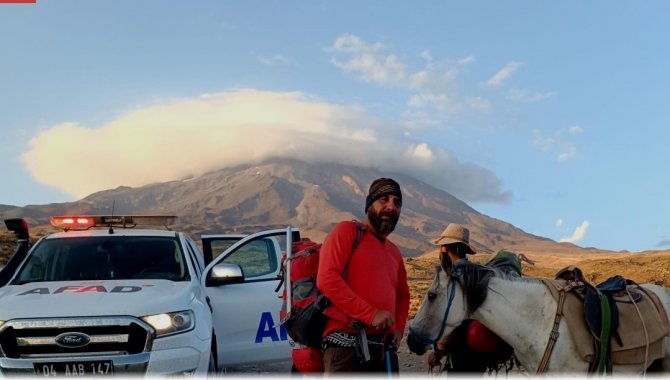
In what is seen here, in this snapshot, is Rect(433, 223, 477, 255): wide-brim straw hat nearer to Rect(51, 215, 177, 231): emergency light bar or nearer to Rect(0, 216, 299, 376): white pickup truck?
Rect(0, 216, 299, 376): white pickup truck

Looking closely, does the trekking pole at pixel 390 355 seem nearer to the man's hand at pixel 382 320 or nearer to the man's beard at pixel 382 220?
the man's hand at pixel 382 320

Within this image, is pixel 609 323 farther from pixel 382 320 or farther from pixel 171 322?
pixel 171 322

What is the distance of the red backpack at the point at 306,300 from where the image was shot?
158 inches

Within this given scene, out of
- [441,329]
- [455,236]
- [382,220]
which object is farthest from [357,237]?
[455,236]

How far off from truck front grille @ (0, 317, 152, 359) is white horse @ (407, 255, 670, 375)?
7.07 ft

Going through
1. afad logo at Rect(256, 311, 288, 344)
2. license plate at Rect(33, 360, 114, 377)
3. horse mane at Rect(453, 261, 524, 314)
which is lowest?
afad logo at Rect(256, 311, 288, 344)

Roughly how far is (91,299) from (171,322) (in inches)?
24.5

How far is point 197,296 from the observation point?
5.59 m

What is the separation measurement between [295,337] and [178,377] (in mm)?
1169

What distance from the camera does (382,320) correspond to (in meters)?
3.82

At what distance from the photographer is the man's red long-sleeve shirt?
3855mm

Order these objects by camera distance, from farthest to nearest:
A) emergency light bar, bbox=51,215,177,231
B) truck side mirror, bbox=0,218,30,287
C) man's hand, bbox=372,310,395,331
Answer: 1. emergency light bar, bbox=51,215,177,231
2. truck side mirror, bbox=0,218,30,287
3. man's hand, bbox=372,310,395,331

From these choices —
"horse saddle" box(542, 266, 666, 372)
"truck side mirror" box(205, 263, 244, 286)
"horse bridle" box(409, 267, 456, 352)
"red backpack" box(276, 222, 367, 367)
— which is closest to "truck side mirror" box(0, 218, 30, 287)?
"truck side mirror" box(205, 263, 244, 286)

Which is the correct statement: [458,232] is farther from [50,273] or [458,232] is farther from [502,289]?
[50,273]
